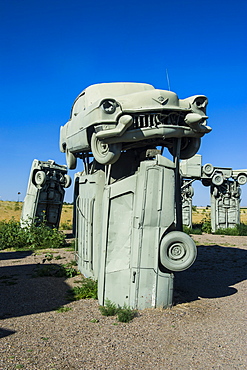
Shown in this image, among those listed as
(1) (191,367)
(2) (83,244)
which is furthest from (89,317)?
(2) (83,244)

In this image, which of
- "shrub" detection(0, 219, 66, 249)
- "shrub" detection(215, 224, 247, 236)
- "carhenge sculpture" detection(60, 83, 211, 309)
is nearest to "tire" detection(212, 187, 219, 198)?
"shrub" detection(215, 224, 247, 236)

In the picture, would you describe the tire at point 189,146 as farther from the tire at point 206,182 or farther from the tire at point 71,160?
the tire at point 206,182

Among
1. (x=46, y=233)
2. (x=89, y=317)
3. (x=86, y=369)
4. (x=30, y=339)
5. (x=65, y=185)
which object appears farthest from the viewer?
(x=65, y=185)

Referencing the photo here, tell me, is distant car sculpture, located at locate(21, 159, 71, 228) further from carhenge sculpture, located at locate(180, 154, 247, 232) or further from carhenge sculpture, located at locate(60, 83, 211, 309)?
carhenge sculpture, located at locate(60, 83, 211, 309)

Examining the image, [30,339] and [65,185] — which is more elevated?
[65,185]

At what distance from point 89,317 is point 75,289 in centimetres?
183

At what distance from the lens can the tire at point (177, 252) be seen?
265 inches

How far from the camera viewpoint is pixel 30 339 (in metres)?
5.40

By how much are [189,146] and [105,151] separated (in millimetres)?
1825

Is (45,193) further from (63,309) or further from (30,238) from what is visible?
(63,309)

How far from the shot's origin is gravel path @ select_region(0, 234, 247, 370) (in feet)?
15.6

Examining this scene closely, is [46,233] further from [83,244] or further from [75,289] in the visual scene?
[75,289]

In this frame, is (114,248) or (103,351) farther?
(114,248)

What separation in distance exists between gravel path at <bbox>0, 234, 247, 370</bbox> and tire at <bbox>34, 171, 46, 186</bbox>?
7957 millimetres
